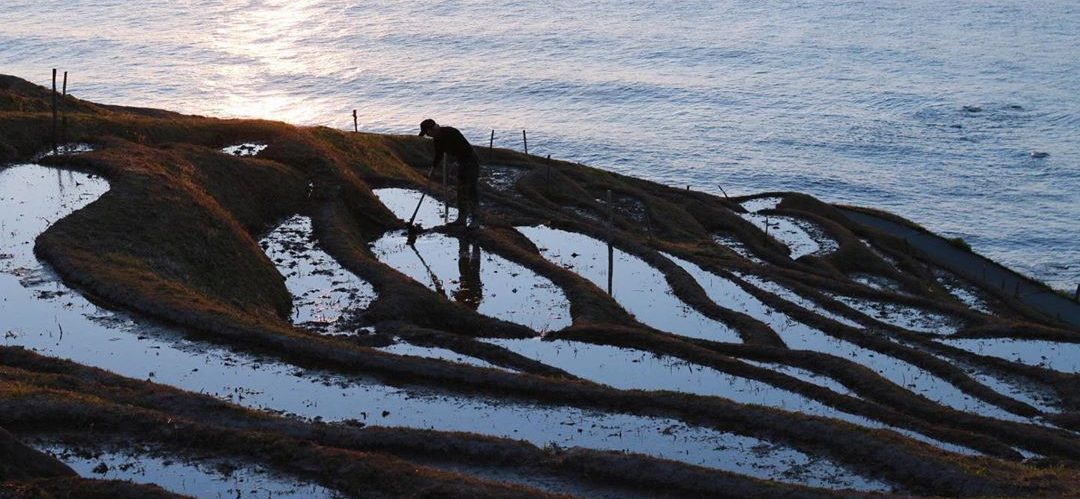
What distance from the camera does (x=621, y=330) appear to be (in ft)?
113

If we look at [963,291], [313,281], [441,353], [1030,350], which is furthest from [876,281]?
[441,353]

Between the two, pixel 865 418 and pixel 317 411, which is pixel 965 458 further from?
pixel 317 411

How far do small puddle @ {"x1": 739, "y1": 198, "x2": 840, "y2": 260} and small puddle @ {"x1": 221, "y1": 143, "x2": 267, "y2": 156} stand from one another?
2769 centimetres

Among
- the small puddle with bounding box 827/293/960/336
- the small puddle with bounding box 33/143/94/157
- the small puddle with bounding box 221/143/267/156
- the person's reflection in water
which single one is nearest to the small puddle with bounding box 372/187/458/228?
the person's reflection in water

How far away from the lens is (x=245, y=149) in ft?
181

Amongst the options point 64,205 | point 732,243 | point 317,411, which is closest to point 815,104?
point 732,243

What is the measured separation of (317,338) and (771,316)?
1839 cm

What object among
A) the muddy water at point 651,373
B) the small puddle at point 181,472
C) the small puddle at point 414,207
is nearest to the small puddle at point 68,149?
the small puddle at point 414,207

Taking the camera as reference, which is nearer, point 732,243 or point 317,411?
point 317,411

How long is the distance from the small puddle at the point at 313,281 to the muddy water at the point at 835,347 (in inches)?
546

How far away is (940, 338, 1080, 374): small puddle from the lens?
39.1m

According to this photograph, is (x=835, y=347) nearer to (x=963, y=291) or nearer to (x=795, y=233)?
(x=963, y=291)

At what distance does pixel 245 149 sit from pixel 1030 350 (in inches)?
1401

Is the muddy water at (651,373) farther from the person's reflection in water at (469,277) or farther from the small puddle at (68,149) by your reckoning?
the small puddle at (68,149)
